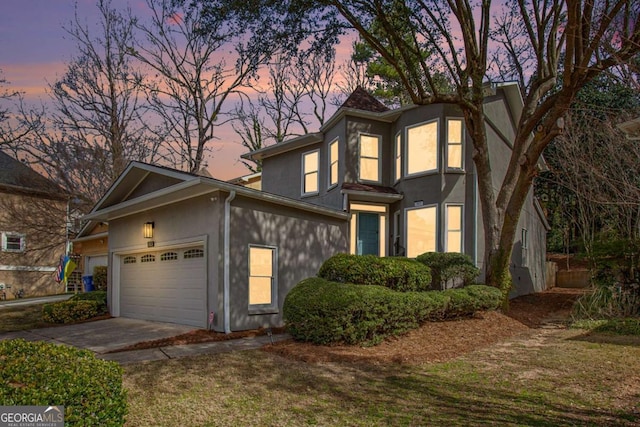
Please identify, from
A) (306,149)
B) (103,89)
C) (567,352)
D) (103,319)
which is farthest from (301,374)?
(103,89)

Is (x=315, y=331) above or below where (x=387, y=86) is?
below

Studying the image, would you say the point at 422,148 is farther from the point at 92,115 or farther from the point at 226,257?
the point at 92,115

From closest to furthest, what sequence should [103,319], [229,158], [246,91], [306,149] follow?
[103,319] → [306,149] → [246,91] → [229,158]

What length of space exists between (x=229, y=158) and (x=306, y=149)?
42.1 ft

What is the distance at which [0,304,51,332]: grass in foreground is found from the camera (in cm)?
1281

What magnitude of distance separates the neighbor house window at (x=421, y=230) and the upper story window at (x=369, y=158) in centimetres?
199

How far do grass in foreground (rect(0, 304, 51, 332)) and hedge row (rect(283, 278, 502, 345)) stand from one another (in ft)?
27.4

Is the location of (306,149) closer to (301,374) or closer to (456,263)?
(456,263)

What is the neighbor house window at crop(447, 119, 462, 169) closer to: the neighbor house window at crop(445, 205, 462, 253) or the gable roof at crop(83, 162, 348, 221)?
the neighbor house window at crop(445, 205, 462, 253)

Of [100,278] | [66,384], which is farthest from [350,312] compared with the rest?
[100,278]

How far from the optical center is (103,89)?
25109mm

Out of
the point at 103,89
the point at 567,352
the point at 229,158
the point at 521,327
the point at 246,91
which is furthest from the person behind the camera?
the point at 229,158

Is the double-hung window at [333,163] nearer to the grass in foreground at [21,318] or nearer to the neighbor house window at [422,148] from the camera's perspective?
the neighbor house window at [422,148]

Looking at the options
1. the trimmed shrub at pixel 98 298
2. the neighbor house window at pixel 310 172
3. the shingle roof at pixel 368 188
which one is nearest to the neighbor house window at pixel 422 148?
the shingle roof at pixel 368 188
